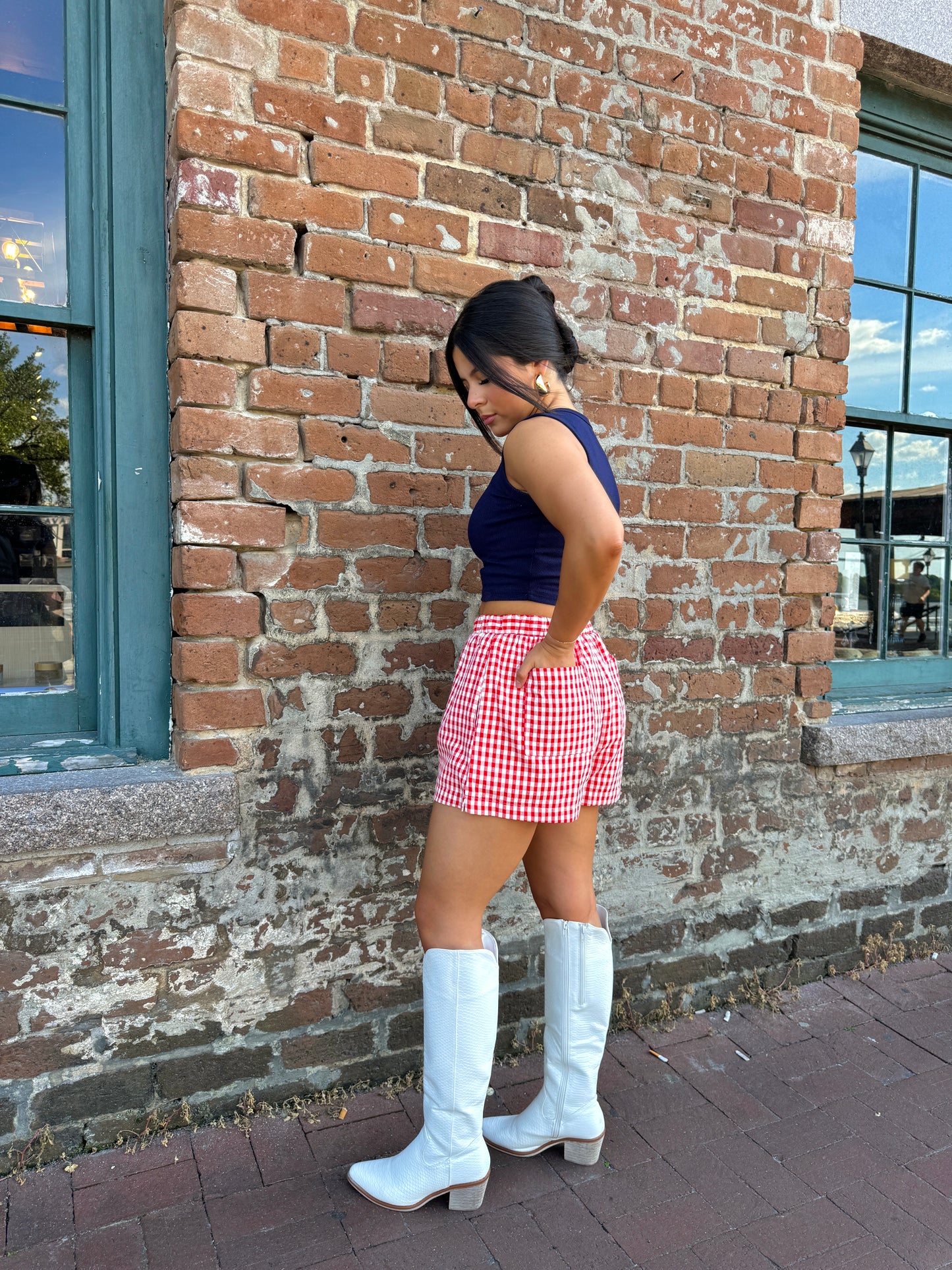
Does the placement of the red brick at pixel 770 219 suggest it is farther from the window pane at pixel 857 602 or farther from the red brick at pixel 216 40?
the red brick at pixel 216 40

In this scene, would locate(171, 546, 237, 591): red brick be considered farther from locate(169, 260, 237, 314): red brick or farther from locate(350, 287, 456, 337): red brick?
locate(350, 287, 456, 337): red brick

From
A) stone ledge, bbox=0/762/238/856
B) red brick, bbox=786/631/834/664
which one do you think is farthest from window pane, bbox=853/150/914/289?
stone ledge, bbox=0/762/238/856

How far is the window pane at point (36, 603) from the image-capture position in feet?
7.55

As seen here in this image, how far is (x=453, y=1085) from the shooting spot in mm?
1958

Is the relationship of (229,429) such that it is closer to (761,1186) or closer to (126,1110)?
(126,1110)

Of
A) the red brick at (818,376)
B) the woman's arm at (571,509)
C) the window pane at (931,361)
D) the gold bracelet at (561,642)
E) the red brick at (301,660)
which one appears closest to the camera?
the woman's arm at (571,509)

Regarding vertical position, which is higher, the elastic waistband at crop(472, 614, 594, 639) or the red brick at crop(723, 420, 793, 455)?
the red brick at crop(723, 420, 793, 455)

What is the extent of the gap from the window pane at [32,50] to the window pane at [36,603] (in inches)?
42.3

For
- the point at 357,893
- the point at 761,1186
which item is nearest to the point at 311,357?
the point at 357,893

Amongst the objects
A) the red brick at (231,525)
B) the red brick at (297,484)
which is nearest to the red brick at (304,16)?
the red brick at (297,484)

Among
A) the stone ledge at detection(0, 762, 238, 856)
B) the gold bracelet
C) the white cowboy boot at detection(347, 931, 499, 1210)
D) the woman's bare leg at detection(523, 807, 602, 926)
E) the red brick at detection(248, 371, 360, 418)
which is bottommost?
the white cowboy boot at detection(347, 931, 499, 1210)

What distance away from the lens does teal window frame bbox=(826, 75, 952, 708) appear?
11.2 ft

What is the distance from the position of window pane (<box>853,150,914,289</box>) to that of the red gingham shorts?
101 inches

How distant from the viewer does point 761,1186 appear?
2.15 metres
